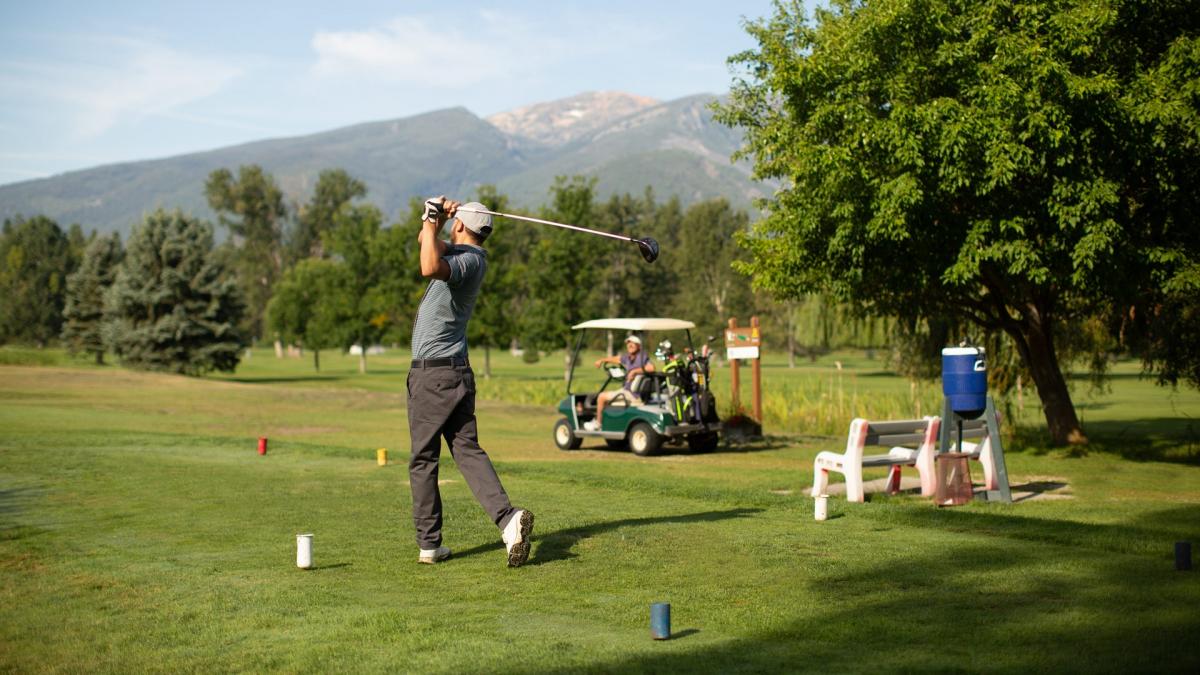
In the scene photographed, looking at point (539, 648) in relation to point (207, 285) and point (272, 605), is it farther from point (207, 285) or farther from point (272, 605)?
point (207, 285)

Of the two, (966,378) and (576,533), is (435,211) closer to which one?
(576,533)

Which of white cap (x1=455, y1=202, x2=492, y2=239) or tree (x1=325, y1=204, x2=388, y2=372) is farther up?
tree (x1=325, y1=204, x2=388, y2=372)

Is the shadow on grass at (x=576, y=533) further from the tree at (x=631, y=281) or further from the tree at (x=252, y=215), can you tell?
the tree at (x=252, y=215)

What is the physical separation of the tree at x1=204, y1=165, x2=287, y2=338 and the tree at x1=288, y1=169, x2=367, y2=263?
3.65m

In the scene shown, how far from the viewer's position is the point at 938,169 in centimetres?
1656

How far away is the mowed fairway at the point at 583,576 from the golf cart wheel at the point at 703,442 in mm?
4908

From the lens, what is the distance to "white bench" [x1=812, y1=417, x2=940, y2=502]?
12.4m

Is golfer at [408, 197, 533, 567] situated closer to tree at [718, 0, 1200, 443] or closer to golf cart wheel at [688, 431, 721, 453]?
tree at [718, 0, 1200, 443]

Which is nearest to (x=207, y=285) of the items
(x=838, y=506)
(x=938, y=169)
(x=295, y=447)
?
(x=295, y=447)

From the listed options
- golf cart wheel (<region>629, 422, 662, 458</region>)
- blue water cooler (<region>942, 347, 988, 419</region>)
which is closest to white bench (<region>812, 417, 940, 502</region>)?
blue water cooler (<region>942, 347, 988, 419</region>)

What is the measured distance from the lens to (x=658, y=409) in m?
20.2

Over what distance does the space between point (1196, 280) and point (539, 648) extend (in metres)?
12.9

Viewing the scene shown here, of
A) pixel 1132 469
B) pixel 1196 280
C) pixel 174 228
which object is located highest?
pixel 174 228

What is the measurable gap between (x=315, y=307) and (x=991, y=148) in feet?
235
